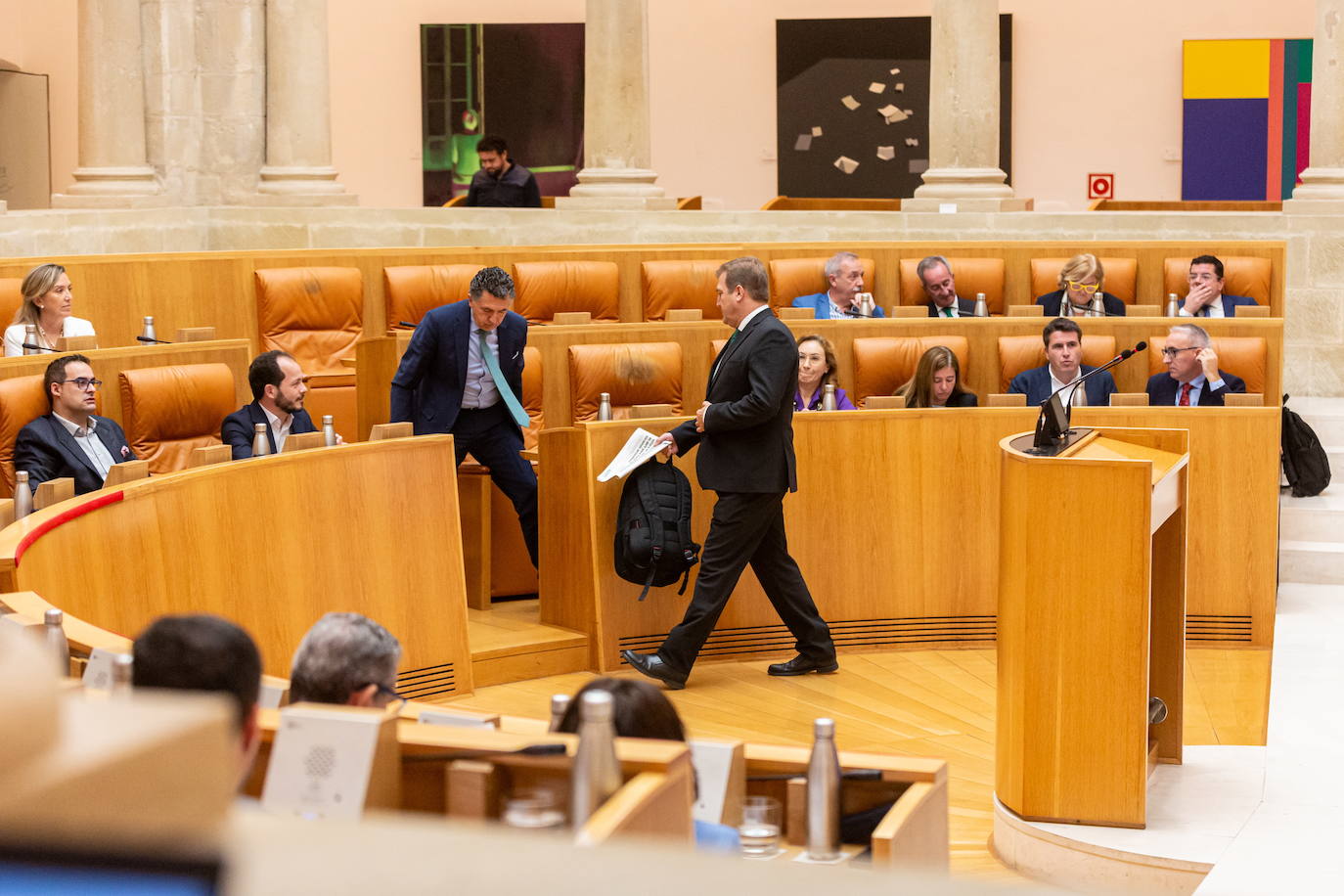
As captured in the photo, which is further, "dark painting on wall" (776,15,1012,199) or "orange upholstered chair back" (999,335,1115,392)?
"dark painting on wall" (776,15,1012,199)

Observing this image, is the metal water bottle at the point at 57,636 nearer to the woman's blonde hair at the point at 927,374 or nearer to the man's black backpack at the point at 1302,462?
the woman's blonde hair at the point at 927,374

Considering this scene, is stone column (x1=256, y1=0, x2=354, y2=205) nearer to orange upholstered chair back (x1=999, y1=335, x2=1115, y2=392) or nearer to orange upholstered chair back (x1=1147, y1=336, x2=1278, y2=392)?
orange upholstered chair back (x1=999, y1=335, x2=1115, y2=392)

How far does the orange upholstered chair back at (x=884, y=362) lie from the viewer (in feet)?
21.1

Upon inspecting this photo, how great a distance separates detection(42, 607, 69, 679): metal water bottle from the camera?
2791mm

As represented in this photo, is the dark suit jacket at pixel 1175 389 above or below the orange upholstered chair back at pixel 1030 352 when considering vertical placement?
below

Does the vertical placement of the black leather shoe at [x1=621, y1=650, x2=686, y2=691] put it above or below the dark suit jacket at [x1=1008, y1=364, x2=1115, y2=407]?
below

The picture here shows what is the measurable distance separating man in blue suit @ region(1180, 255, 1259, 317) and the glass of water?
5.40 m

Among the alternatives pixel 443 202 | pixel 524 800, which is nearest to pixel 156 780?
pixel 524 800

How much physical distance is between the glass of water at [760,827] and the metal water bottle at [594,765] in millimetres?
433

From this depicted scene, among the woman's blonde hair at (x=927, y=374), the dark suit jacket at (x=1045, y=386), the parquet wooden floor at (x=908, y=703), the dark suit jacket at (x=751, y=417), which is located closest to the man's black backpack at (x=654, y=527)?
the dark suit jacket at (x=751, y=417)

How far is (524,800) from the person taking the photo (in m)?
1.74

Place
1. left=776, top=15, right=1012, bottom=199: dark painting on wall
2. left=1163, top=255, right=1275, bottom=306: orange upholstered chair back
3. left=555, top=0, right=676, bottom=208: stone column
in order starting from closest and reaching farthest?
left=1163, top=255, right=1275, bottom=306: orange upholstered chair back < left=555, top=0, right=676, bottom=208: stone column < left=776, top=15, right=1012, bottom=199: dark painting on wall

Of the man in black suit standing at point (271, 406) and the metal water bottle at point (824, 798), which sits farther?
the man in black suit standing at point (271, 406)

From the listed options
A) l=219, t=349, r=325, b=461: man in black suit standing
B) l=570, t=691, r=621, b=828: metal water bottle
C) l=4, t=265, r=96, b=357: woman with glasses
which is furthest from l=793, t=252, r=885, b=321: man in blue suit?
l=570, t=691, r=621, b=828: metal water bottle
